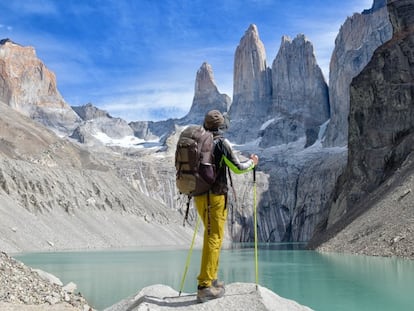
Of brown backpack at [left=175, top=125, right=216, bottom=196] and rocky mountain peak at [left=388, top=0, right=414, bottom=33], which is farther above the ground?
rocky mountain peak at [left=388, top=0, right=414, bottom=33]

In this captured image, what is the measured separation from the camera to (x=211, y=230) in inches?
285

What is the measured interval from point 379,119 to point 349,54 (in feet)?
272

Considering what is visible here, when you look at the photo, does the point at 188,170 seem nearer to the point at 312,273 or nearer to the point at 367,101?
the point at 312,273

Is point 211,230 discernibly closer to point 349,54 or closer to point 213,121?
point 213,121

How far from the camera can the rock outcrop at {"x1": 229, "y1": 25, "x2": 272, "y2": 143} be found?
534 feet

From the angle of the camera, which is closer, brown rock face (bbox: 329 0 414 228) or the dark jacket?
the dark jacket

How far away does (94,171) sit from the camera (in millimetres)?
80750

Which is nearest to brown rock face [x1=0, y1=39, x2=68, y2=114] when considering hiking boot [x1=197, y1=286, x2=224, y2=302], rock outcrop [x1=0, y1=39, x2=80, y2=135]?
rock outcrop [x1=0, y1=39, x2=80, y2=135]

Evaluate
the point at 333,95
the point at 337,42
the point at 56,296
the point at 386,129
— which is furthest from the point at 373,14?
the point at 56,296

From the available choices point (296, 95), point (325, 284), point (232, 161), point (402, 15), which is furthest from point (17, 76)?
point (232, 161)

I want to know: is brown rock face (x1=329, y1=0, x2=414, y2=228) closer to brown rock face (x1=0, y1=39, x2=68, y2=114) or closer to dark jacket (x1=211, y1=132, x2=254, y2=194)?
dark jacket (x1=211, y1=132, x2=254, y2=194)

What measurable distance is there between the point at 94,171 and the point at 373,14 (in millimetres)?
87510

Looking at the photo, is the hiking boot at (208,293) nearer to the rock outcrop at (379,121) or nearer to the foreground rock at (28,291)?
the foreground rock at (28,291)

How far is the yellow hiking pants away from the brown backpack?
0.18m
